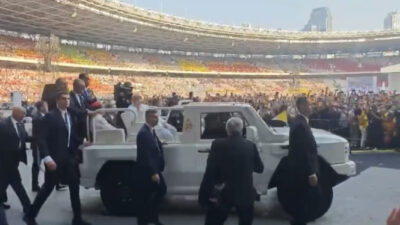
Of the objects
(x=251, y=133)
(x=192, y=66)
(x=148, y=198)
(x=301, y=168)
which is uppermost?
(x=192, y=66)

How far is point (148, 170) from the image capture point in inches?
262

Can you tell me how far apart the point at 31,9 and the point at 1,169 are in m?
35.6

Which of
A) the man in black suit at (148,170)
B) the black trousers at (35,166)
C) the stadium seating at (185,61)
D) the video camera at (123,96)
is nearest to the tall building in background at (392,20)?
the stadium seating at (185,61)

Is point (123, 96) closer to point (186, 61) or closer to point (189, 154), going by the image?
point (189, 154)

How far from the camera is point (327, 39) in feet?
248

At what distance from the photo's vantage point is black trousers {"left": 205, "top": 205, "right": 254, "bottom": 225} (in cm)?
539

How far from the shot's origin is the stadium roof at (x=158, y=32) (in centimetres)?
4228

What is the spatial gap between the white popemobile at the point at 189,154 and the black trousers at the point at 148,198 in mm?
791

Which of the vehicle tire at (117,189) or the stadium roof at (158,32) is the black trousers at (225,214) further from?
the stadium roof at (158,32)

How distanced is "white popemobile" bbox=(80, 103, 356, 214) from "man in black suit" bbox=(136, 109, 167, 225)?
2.81ft

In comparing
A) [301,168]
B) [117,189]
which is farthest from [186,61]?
[301,168]

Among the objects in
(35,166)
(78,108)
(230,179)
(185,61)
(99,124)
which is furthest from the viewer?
(185,61)

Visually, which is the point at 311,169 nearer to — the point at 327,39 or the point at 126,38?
the point at 126,38

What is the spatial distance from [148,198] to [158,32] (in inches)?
2091
